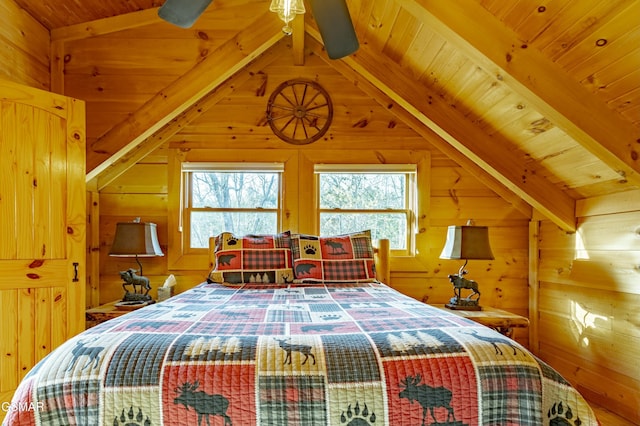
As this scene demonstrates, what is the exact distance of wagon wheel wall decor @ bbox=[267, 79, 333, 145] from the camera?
3084 mm

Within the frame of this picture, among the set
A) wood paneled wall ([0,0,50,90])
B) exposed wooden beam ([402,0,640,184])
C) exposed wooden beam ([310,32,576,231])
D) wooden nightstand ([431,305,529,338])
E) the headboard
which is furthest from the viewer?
the headboard

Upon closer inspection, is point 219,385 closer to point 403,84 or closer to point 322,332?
point 322,332

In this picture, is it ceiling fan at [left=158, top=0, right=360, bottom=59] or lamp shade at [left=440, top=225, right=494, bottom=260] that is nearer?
ceiling fan at [left=158, top=0, right=360, bottom=59]

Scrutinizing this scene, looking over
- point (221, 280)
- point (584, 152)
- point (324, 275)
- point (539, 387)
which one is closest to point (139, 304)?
point (221, 280)

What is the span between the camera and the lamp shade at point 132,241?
2580 millimetres

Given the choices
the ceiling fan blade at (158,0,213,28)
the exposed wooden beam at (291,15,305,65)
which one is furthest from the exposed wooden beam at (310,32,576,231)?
the ceiling fan blade at (158,0,213,28)

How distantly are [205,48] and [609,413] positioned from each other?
3232mm

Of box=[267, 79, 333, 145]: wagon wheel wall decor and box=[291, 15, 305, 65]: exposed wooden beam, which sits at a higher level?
A: box=[291, 15, 305, 65]: exposed wooden beam

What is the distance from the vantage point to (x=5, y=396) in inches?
76.6

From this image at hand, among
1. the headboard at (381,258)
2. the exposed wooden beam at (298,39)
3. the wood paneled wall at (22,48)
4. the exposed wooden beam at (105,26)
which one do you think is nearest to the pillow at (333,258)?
the headboard at (381,258)

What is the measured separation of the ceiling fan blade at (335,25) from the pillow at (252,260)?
50.3 inches

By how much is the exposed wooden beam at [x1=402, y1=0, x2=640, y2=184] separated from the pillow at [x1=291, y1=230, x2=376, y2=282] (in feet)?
4.33

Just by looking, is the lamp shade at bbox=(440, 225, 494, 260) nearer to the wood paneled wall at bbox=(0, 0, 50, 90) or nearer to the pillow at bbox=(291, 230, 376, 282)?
the pillow at bbox=(291, 230, 376, 282)

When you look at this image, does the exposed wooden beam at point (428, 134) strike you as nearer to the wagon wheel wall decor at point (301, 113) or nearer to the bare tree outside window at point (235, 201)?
the wagon wheel wall decor at point (301, 113)
